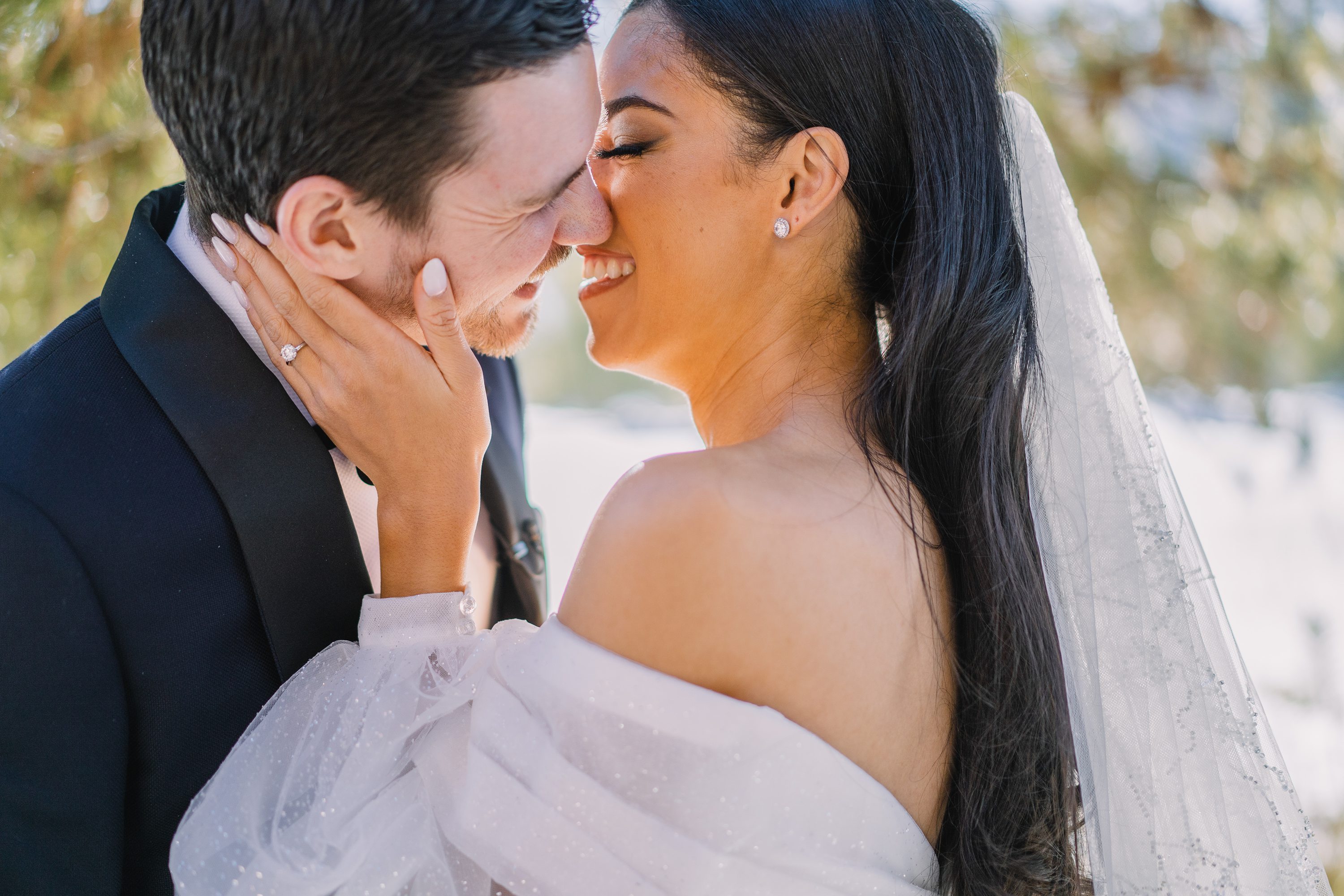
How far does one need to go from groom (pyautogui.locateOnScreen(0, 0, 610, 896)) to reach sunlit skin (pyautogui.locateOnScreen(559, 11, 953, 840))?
225 mm

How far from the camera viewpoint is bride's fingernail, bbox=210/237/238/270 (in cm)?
186

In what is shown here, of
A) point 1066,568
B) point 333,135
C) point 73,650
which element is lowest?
point 1066,568

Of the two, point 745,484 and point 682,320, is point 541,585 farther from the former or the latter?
point 745,484

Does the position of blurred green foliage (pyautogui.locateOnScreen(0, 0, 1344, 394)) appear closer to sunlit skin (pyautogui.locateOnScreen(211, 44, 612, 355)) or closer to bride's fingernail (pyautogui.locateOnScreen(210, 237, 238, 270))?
bride's fingernail (pyautogui.locateOnScreen(210, 237, 238, 270))

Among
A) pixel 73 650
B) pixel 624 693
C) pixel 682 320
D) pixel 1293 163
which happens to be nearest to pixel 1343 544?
pixel 1293 163

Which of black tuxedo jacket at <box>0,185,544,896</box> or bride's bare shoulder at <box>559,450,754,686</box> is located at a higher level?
black tuxedo jacket at <box>0,185,544,896</box>

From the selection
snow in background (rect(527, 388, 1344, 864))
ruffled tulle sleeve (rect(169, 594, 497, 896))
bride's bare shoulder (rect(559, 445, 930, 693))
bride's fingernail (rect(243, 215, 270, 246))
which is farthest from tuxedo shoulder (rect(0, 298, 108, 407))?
snow in background (rect(527, 388, 1344, 864))

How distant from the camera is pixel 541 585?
99.7 inches

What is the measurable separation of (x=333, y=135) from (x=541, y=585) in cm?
119

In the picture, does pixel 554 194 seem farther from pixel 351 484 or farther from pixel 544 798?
pixel 544 798

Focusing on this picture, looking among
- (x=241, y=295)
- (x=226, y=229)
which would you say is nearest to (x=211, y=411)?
(x=241, y=295)

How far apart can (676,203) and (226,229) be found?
0.84 m

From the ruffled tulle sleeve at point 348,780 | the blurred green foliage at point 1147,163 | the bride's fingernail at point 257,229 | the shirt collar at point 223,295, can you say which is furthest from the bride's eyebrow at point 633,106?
the blurred green foliage at point 1147,163

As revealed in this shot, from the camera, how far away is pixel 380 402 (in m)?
1.86
